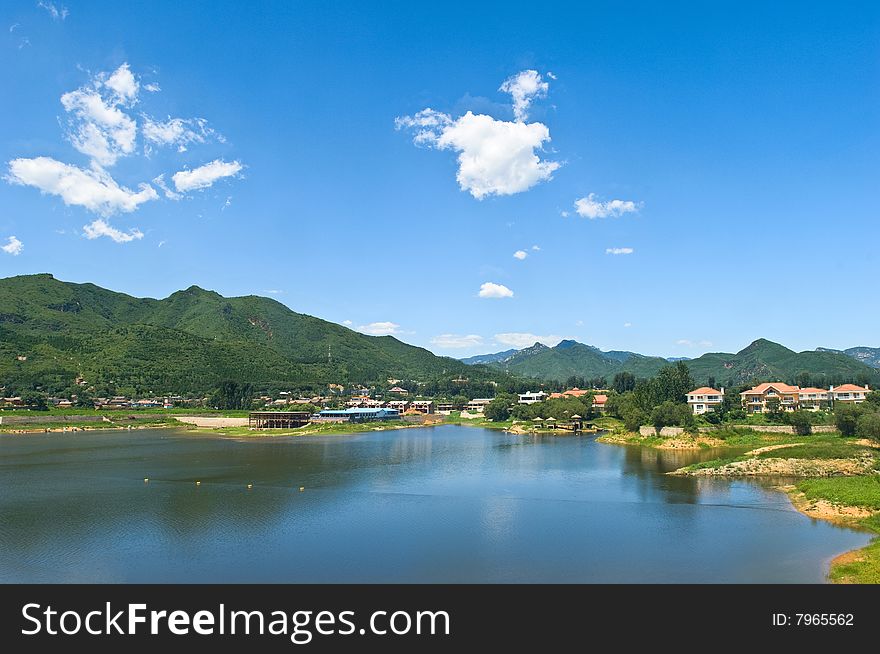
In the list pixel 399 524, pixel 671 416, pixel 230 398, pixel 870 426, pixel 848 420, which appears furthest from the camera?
pixel 230 398

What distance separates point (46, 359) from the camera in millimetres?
109375

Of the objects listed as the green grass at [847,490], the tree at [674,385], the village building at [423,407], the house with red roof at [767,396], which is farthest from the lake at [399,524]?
the village building at [423,407]

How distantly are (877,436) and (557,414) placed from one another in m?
40.2

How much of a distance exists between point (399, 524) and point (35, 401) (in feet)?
266

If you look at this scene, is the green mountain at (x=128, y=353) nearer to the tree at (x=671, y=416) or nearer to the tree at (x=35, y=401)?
the tree at (x=35, y=401)

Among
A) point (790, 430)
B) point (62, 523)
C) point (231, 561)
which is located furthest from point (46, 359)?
point (790, 430)

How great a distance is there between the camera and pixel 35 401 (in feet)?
271

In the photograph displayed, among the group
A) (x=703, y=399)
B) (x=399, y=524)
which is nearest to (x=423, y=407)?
(x=703, y=399)

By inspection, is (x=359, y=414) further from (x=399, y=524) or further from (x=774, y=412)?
(x=399, y=524)

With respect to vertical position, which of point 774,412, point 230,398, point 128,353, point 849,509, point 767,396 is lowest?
point 849,509

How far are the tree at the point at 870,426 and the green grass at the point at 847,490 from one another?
10.8 meters

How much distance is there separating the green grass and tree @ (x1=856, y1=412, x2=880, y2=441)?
10.8m

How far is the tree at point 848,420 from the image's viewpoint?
42844 mm

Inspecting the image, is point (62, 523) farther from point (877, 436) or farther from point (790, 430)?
Result: point (790, 430)
